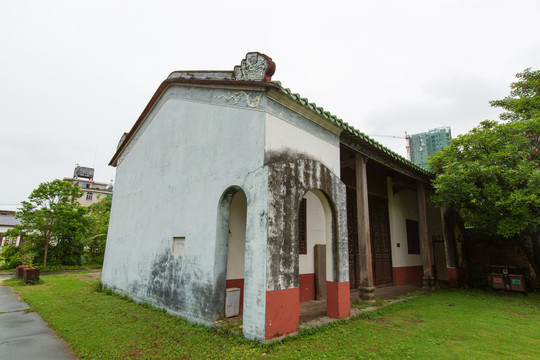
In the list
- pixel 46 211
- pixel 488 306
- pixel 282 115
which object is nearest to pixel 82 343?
pixel 282 115

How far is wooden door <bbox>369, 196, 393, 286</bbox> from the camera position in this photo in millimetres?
10125

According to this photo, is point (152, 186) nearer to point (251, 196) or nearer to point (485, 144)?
point (251, 196)

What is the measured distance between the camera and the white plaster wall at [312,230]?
7.38m

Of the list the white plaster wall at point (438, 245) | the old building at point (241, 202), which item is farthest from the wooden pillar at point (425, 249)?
the white plaster wall at point (438, 245)

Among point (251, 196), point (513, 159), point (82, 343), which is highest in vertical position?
point (513, 159)

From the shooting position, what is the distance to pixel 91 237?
1952 cm

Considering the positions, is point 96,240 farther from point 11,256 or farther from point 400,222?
point 400,222

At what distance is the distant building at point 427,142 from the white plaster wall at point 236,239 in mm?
42044

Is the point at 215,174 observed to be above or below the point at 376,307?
above

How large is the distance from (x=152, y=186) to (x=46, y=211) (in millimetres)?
13353

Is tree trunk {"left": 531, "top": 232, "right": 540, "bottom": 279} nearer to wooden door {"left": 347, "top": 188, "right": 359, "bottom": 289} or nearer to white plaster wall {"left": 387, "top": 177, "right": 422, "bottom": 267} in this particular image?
white plaster wall {"left": 387, "top": 177, "right": 422, "bottom": 267}

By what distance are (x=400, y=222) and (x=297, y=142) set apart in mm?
8127

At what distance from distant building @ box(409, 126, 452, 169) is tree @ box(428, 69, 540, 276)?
36062 mm

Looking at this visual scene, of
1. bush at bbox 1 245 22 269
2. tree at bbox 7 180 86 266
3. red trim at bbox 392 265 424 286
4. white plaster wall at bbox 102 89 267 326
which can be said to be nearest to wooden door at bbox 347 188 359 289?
red trim at bbox 392 265 424 286
